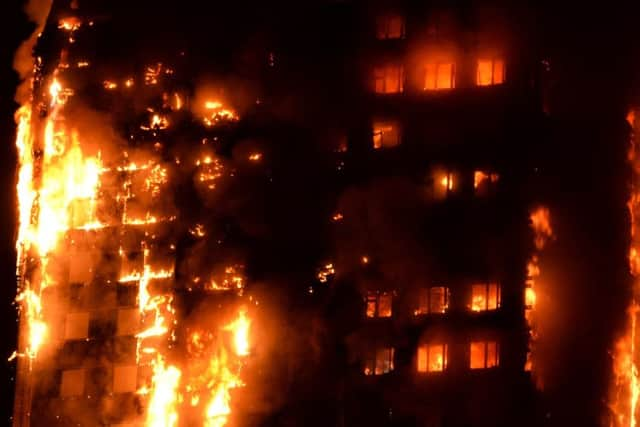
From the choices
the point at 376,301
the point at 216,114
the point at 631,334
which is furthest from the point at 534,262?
the point at 216,114

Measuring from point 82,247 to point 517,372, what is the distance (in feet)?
23.5

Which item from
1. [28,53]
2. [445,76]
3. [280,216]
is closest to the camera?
[280,216]

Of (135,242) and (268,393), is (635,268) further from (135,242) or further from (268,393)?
(135,242)

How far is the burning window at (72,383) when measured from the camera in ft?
25.5

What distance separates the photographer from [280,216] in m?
7.75

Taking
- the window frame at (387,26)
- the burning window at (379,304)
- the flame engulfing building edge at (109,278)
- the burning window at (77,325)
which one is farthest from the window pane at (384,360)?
the window frame at (387,26)

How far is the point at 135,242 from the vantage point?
7.86 meters

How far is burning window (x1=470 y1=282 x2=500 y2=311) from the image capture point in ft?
27.6

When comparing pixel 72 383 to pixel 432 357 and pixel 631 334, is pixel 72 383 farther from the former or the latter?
pixel 631 334

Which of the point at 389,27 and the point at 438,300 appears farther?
Result: the point at 389,27

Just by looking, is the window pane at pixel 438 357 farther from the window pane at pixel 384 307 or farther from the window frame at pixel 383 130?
the window frame at pixel 383 130

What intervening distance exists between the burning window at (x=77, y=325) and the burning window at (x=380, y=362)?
4.36 m

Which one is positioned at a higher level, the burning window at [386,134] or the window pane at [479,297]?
the burning window at [386,134]

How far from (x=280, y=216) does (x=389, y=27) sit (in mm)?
3654
